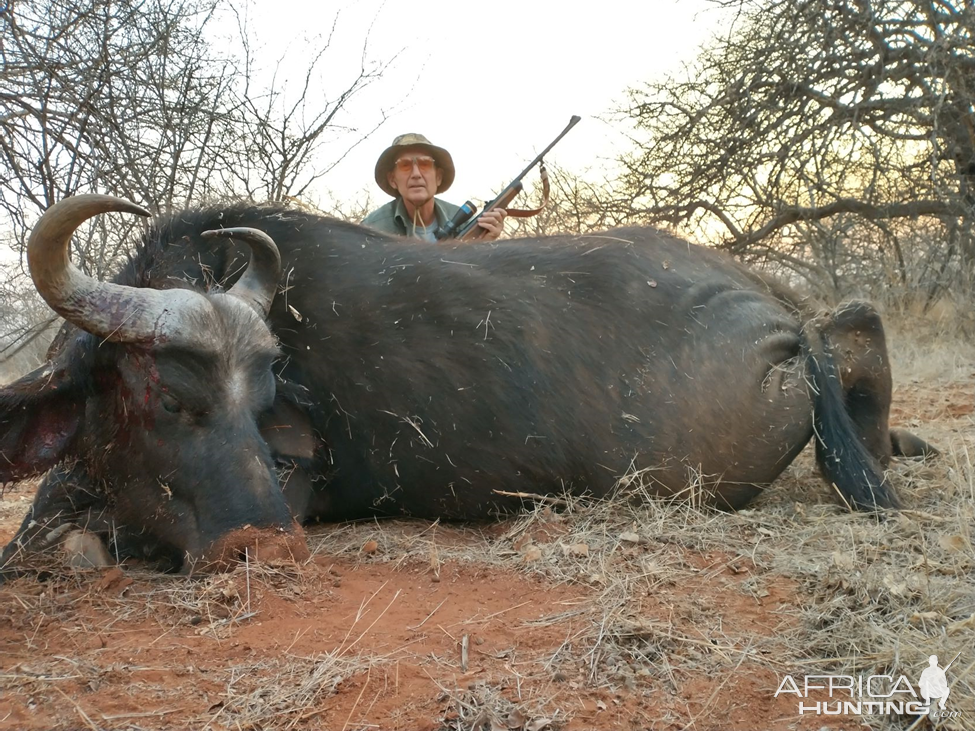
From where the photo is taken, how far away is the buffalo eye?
10.7 ft

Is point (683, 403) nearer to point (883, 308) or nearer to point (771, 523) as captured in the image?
point (771, 523)

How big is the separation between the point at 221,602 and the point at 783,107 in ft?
31.9

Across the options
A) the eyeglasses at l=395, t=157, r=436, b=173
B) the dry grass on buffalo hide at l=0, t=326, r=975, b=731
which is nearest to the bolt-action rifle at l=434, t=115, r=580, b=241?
the eyeglasses at l=395, t=157, r=436, b=173

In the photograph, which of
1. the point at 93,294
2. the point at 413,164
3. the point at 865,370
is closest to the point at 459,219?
the point at 413,164

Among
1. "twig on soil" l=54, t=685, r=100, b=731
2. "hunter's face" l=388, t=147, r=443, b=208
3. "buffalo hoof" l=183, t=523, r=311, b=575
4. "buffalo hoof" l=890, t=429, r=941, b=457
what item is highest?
"hunter's face" l=388, t=147, r=443, b=208

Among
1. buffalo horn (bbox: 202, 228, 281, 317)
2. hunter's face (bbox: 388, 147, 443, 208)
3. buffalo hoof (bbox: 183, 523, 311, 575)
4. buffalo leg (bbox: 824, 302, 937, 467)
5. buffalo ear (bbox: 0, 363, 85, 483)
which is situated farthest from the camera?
hunter's face (bbox: 388, 147, 443, 208)

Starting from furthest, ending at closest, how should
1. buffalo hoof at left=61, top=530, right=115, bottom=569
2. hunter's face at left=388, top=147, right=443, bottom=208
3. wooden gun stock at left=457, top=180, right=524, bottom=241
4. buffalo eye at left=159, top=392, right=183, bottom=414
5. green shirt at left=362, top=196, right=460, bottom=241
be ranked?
green shirt at left=362, top=196, right=460, bottom=241 → hunter's face at left=388, top=147, right=443, bottom=208 → wooden gun stock at left=457, top=180, right=524, bottom=241 → buffalo hoof at left=61, top=530, right=115, bottom=569 → buffalo eye at left=159, top=392, right=183, bottom=414

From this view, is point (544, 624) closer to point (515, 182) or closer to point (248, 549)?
point (248, 549)

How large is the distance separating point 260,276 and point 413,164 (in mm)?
3844

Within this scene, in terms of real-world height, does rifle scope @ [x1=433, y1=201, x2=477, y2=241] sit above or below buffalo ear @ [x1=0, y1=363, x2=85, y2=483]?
above

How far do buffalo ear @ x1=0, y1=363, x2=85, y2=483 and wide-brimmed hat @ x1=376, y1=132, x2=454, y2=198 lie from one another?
4.40 metres

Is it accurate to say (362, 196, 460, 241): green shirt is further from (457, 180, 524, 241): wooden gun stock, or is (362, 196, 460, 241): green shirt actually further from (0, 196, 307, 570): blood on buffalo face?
(0, 196, 307, 570): blood on buffalo face

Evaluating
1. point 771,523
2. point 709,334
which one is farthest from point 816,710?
point 709,334

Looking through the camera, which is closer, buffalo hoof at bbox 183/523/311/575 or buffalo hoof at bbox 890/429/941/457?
buffalo hoof at bbox 183/523/311/575
